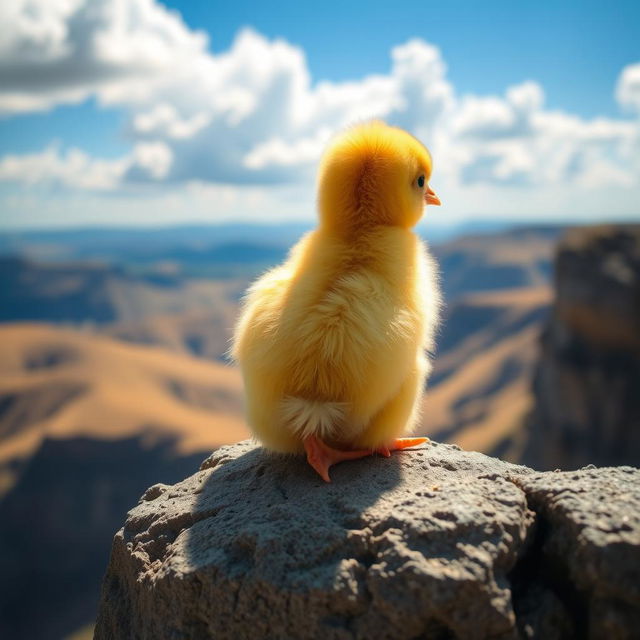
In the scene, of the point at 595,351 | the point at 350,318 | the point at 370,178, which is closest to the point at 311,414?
the point at 350,318

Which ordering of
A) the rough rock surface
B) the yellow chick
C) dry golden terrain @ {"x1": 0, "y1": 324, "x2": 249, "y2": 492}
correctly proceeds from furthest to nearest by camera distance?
dry golden terrain @ {"x1": 0, "y1": 324, "x2": 249, "y2": 492}
the yellow chick
the rough rock surface

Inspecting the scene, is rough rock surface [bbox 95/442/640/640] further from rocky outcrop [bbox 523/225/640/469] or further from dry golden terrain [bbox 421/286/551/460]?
dry golden terrain [bbox 421/286/551/460]

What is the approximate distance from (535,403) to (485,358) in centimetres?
9223

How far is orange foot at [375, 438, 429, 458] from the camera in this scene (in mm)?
5137

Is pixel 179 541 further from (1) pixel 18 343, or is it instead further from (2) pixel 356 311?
(1) pixel 18 343

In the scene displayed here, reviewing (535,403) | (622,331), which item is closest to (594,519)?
(622,331)

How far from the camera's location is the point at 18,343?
150125 mm

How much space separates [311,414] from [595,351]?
52.2 meters

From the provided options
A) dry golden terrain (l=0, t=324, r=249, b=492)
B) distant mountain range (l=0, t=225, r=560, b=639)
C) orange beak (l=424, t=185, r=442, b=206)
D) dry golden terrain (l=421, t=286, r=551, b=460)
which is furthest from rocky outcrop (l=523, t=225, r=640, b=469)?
orange beak (l=424, t=185, r=442, b=206)

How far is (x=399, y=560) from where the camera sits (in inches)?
141

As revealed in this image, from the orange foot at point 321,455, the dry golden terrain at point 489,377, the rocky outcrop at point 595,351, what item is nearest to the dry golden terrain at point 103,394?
the dry golden terrain at point 489,377

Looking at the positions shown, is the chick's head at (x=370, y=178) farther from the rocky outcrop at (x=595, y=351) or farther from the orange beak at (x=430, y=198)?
the rocky outcrop at (x=595, y=351)

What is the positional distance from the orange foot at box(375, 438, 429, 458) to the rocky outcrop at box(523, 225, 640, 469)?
48706 mm

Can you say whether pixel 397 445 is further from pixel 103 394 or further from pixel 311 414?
pixel 103 394
